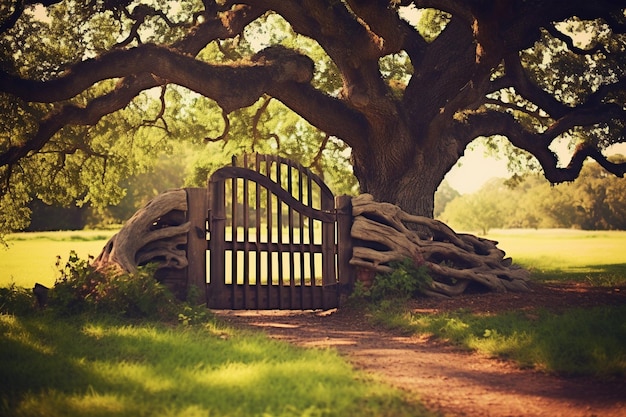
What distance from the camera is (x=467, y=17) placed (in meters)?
11.5

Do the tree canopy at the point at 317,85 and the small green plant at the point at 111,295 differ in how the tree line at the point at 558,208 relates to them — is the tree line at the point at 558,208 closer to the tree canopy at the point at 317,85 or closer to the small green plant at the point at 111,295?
the tree canopy at the point at 317,85

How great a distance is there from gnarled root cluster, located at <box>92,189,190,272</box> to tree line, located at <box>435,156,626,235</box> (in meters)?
46.6

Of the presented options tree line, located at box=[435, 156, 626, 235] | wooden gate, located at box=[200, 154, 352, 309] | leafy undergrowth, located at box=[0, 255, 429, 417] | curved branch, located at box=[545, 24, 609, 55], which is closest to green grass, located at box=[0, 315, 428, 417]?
leafy undergrowth, located at box=[0, 255, 429, 417]

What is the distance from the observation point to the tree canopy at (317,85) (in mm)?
12242

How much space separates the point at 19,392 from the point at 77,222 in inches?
2441

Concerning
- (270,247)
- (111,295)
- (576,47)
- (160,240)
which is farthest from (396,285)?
(576,47)

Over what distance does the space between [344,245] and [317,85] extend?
8527mm

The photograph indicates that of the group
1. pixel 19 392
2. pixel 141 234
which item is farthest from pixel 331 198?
pixel 19 392

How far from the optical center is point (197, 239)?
10508mm

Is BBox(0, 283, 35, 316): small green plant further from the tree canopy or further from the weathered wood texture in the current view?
the tree canopy

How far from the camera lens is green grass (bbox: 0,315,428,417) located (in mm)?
4805

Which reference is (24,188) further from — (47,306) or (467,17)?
(467,17)

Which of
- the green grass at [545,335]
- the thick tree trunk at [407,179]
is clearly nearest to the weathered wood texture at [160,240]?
the green grass at [545,335]

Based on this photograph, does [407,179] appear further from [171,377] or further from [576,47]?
[171,377]
